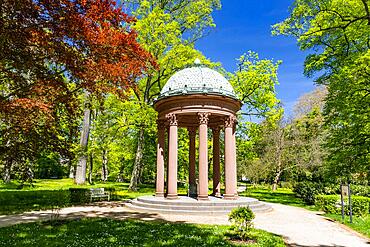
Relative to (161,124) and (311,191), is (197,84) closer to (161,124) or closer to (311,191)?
(161,124)

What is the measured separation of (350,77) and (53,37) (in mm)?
15016

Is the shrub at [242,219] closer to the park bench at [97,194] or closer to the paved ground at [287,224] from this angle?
the paved ground at [287,224]

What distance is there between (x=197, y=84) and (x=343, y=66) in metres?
9.76

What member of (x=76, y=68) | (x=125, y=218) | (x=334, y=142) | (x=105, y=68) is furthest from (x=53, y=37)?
(x=334, y=142)

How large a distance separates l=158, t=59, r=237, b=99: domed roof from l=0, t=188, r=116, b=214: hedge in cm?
895

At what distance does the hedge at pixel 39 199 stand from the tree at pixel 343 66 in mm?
17157

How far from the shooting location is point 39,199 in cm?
1888

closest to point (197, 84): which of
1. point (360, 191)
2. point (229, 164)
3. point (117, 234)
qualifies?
point (229, 164)

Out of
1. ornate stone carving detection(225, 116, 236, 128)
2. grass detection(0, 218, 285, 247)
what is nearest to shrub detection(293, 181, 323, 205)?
ornate stone carving detection(225, 116, 236, 128)

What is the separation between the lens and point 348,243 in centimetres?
948

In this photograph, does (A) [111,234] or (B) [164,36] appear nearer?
(A) [111,234]

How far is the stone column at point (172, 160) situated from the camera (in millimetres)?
16719

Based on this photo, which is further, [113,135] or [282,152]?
[282,152]

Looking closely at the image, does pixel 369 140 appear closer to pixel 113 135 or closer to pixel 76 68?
pixel 76 68
